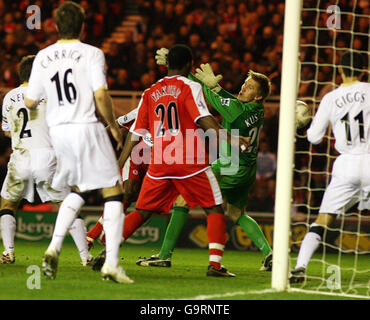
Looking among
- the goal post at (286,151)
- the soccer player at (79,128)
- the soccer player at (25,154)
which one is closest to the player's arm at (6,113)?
the soccer player at (25,154)

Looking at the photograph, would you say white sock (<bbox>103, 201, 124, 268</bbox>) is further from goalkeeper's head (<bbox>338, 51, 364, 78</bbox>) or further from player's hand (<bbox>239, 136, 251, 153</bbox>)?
goalkeeper's head (<bbox>338, 51, 364, 78</bbox>)

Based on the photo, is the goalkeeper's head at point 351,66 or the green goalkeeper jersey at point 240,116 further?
the green goalkeeper jersey at point 240,116

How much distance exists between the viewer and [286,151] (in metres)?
6.09

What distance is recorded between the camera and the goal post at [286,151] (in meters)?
6.06


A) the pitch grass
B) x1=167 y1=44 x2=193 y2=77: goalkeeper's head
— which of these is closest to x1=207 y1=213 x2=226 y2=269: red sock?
the pitch grass

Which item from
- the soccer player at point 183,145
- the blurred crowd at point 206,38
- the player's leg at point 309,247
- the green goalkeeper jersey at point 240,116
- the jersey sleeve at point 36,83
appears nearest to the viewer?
the jersey sleeve at point 36,83

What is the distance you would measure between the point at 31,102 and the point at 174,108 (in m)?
1.29

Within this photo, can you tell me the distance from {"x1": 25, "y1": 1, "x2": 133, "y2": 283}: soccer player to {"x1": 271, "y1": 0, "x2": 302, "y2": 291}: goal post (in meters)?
1.17

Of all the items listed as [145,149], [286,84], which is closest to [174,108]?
[286,84]

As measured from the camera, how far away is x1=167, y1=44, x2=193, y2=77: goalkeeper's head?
7031 millimetres

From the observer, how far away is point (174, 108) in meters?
6.95

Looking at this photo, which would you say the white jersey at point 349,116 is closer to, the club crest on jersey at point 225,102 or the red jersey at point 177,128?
the red jersey at point 177,128

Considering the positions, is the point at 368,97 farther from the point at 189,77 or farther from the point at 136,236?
the point at 136,236

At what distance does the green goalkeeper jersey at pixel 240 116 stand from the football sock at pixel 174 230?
2.45 feet
